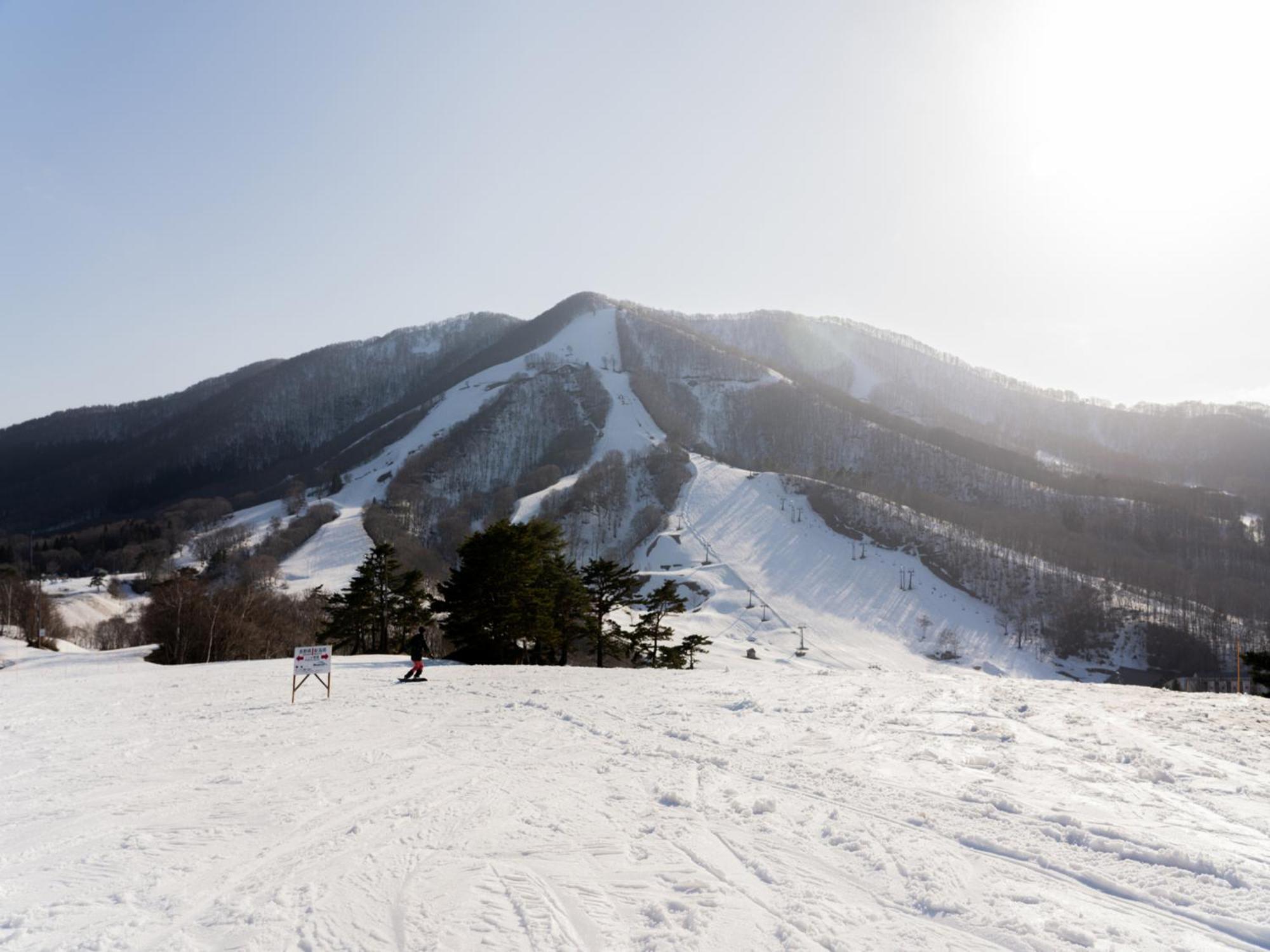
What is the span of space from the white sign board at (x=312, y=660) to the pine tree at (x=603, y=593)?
22055mm

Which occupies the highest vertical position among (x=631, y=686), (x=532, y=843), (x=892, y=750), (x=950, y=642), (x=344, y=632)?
(x=532, y=843)

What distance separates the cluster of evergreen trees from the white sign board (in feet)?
49.0

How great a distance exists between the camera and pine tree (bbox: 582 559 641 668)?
3794cm

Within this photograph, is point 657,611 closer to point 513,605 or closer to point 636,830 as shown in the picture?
point 513,605

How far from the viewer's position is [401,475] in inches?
6334

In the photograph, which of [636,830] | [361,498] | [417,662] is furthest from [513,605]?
[361,498]

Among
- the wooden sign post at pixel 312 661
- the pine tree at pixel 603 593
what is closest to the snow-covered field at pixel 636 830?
the wooden sign post at pixel 312 661

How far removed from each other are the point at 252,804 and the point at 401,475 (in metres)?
163

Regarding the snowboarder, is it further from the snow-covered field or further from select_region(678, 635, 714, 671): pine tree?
select_region(678, 635, 714, 671): pine tree

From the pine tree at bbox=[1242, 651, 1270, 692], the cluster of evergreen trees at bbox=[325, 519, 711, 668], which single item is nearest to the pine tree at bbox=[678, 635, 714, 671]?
the cluster of evergreen trees at bbox=[325, 519, 711, 668]

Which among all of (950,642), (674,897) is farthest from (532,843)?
(950,642)

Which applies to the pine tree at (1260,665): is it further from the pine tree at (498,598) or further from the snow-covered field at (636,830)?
the pine tree at (498,598)

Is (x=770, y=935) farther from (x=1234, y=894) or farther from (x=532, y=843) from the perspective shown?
(x=1234, y=894)

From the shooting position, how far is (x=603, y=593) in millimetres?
38500
